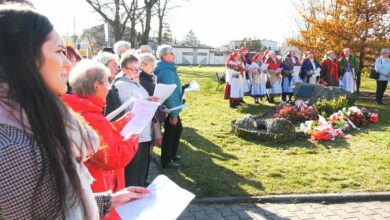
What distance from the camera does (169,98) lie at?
601 centimetres

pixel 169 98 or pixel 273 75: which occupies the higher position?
pixel 273 75

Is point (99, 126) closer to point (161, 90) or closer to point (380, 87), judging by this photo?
point (161, 90)

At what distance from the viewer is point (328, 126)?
8586 mm

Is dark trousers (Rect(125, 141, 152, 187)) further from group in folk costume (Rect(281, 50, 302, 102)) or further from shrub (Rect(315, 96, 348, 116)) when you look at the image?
group in folk costume (Rect(281, 50, 302, 102))

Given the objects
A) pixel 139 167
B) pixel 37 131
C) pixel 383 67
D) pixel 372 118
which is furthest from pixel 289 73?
pixel 37 131

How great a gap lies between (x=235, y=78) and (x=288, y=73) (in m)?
2.27

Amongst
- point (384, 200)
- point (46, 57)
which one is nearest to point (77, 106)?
point (46, 57)

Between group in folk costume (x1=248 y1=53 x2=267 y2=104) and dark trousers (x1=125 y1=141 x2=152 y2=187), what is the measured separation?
30.8 ft

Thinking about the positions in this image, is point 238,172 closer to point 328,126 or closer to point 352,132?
point 328,126

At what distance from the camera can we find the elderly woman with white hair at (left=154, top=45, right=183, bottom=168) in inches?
234

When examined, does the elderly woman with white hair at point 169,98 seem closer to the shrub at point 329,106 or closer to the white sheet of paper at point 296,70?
the shrub at point 329,106

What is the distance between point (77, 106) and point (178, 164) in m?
4.03

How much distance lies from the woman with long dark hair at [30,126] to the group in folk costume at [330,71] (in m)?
13.9

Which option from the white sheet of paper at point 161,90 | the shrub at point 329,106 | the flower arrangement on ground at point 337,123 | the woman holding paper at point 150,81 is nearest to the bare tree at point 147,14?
the shrub at point 329,106
